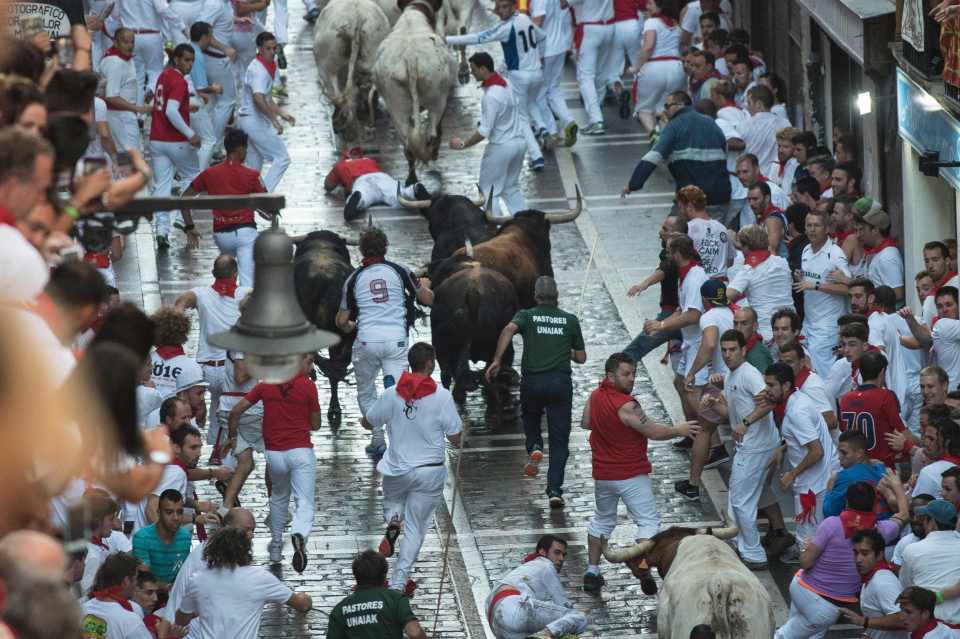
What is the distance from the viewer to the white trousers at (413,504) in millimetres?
15766

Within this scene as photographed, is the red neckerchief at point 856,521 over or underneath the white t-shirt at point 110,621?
underneath

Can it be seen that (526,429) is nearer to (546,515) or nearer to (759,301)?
(546,515)

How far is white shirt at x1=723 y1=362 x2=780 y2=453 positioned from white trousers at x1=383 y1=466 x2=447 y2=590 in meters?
2.27

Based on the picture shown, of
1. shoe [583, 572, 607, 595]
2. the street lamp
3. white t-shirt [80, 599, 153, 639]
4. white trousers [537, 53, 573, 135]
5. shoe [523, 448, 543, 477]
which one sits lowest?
white trousers [537, 53, 573, 135]

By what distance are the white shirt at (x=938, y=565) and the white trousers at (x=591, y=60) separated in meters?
15.2

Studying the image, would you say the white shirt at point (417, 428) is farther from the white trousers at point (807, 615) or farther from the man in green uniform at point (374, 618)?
the white trousers at point (807, 615)

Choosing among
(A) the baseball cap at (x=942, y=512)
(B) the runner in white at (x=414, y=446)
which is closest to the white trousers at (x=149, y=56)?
(B) the runner in white at (x=414, y=446)

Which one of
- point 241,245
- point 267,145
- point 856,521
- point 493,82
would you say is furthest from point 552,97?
point 856,521

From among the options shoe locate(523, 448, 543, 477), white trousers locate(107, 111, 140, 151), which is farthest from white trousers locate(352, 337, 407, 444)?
white trousers locate(107, 111, 140, 151)

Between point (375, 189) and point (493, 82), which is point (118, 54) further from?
point (493, 82)

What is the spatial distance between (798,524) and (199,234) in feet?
35.7

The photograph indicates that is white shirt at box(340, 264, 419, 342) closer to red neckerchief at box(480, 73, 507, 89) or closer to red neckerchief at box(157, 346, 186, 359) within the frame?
red neckerchief at box(157, 346, 186, 359)

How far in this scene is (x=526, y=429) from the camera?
712 inches

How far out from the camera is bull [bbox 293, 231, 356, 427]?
64.0ft
